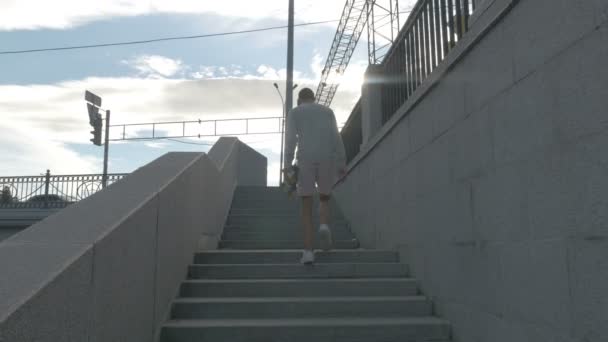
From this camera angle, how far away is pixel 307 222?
15.7ft

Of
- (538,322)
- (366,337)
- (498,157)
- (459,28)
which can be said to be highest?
(459,28)

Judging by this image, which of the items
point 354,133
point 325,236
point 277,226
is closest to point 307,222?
point 325,236

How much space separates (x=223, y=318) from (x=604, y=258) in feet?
8.68

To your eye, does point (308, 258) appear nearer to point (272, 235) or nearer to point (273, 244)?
point (273, 244)

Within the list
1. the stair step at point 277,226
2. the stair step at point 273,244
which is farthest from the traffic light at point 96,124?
the stair step at point 273,244

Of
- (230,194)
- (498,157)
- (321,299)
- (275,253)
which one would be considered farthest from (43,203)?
(498,157)

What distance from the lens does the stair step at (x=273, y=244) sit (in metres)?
6.23

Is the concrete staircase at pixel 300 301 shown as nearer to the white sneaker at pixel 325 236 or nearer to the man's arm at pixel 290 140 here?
the white sneaker at pixel 325 236

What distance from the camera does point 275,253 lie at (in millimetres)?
4949

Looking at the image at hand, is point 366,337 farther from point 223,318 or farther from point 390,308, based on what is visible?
point 223,318

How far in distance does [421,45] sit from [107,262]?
3682mm

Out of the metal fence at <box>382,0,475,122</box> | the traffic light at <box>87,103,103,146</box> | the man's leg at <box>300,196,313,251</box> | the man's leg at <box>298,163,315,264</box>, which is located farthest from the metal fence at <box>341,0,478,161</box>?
the traffic light at <box>87,103,103,146</box>

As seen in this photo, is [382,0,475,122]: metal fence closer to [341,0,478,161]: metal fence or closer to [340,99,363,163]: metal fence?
[341,0,478,161]: metal fence

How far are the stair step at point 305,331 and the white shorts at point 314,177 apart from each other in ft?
5.14
